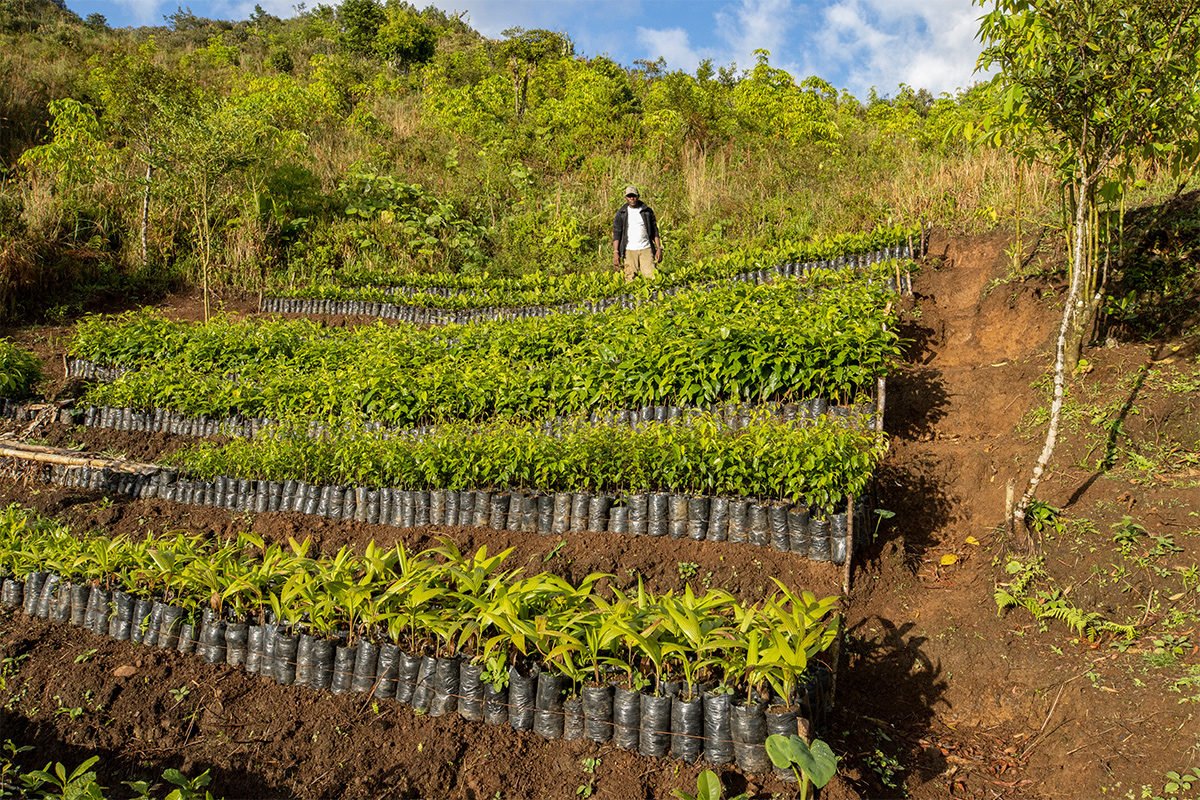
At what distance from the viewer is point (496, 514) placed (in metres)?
6.19

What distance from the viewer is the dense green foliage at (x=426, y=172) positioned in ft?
44.5

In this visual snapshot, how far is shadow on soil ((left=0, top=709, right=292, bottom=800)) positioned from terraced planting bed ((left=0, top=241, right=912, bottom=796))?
84mm

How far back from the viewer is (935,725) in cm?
416

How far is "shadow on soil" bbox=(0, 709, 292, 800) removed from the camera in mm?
3449

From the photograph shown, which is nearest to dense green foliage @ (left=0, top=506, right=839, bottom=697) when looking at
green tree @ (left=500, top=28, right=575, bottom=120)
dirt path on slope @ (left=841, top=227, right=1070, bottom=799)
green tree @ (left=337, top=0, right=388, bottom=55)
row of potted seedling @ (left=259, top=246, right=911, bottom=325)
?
dirt path on slope @ (left=841, top=227, right=1070, bottom=799)

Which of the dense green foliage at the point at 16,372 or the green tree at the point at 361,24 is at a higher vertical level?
the green tree at the point at 361,24

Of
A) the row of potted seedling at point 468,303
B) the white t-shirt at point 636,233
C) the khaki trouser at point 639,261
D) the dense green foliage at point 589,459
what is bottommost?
the dense green foliage at point 589,459

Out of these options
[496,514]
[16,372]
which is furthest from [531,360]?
[16,372]

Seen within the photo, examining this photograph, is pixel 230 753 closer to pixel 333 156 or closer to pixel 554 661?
pixel 554 661

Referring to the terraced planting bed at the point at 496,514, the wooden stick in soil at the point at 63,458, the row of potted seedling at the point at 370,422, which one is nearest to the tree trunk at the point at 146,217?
the terraced planting bed at the point at 496,514

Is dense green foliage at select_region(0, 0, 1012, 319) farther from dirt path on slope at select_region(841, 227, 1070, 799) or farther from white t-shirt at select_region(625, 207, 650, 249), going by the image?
dirt path on slope at select_region(841, 227, 1070, 799)

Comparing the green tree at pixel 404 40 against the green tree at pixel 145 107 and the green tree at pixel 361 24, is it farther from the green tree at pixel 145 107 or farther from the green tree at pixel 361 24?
the green tree at pixel 145 107

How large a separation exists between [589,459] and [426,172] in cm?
1430

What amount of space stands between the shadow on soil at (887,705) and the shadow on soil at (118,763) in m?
2.42
